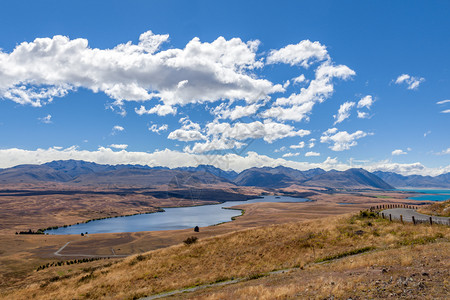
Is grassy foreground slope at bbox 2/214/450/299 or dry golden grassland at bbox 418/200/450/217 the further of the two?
dry golden grassland at bbox 418/200/450/217

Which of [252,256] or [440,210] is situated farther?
[440,210]

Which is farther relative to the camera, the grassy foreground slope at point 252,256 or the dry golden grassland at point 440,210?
the dry golden grassland at point 440,210

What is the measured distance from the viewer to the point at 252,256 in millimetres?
34844

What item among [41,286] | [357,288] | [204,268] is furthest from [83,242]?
[357,288]

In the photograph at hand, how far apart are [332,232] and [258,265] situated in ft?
43.1

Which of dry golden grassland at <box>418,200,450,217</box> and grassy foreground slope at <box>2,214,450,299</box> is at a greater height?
dry golden grassland at <box>418,200,450,217</box>

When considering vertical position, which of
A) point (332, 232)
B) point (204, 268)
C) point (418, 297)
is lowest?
point (204, 268)

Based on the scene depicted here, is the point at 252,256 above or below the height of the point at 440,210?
below

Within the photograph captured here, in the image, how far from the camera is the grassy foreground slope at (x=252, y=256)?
27.2m

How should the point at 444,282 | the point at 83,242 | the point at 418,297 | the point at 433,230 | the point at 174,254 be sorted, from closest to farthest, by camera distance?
the point at 418,297
the point at 444,282
the point at 433,230
the point at 174,254
the point at 83,242

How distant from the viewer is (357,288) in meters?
14.8

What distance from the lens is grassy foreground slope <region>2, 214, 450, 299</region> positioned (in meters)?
27.2

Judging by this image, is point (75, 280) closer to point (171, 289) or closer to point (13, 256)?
point (171, 289)

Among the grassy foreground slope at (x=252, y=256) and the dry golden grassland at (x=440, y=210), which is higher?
the dry golden grassland at (x=440, y=210)
